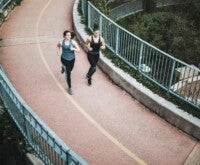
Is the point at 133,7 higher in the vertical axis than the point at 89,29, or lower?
lower

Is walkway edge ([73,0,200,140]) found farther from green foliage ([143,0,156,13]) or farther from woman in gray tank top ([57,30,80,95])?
green foliage ([143,0,156,13])

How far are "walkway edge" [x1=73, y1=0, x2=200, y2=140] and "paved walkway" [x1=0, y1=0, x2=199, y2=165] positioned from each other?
163 millimetres

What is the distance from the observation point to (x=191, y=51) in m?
21.0

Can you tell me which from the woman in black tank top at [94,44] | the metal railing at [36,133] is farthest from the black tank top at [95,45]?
the metal railing at [36,133]

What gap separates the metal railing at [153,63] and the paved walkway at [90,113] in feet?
3.03

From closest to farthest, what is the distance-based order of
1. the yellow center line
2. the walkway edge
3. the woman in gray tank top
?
the yellow center line
the walkway edge
the woman in gray tank top

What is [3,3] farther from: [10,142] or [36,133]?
[36,133]

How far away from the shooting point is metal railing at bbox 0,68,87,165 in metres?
7.35

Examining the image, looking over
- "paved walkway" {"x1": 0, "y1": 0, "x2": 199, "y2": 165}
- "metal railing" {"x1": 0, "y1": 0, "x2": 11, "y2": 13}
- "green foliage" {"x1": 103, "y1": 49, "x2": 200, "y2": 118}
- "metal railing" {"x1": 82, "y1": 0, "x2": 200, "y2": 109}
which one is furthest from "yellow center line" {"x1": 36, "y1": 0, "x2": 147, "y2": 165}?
"metal railing" {"x1": 0, "y1": 0, "x2": 11, "y2": 13}

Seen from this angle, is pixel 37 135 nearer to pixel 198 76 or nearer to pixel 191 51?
pixel 198 76

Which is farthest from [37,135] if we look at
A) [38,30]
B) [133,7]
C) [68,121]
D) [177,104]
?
[133,7]

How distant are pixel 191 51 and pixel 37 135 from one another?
1425 centimetres

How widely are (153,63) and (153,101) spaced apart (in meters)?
1.34

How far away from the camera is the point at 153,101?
10.7 m
